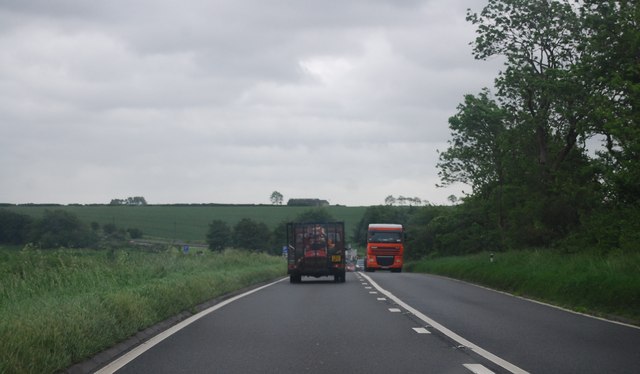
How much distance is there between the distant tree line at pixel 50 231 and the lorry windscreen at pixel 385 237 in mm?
42176

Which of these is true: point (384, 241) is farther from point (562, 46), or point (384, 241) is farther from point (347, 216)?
point (347, 216)

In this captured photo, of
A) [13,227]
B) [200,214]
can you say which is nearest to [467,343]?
[13,227]

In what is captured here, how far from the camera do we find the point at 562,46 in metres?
39.6

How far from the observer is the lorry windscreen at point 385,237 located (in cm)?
6581

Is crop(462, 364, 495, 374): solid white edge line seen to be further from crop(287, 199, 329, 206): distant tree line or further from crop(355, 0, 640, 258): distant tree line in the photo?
crop(287, 199, 329, 206): distant tree line

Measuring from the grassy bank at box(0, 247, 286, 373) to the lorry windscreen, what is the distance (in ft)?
121

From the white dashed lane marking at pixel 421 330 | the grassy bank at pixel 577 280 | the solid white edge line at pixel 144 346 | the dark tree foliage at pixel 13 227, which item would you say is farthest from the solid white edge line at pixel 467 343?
the dark tree foliage at pixel 13 227

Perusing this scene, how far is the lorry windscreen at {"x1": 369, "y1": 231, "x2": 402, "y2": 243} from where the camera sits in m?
65.8

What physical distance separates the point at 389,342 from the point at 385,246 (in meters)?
53.9

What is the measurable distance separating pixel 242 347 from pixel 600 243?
26200mm

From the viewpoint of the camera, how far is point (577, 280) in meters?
20.5

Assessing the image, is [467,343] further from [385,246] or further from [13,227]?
[385,246]

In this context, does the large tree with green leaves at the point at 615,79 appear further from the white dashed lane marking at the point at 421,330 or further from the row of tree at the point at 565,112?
the white dashed lane marking at the point at 421,330

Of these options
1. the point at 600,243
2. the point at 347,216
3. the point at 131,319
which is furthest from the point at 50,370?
the point at 347,216
